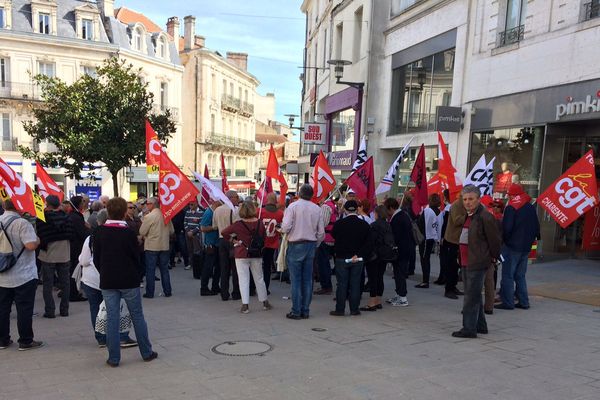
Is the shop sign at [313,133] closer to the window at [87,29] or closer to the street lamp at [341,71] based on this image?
the street lamp at [341,71]

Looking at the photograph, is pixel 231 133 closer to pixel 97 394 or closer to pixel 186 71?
pixel 186 71

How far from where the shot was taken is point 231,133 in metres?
52.3

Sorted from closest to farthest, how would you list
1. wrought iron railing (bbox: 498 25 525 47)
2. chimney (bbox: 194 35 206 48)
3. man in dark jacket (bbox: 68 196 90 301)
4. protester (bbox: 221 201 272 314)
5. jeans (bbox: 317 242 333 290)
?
protester (bbox: 221 201 272 314)
man in dark jacket (bbox: 68 196 90 301)
jeans (bbox: 317 242 333 290)
wrought iron railing (bbox: 498 25 525 47)
chimney (bbox: 194 35 206 48)

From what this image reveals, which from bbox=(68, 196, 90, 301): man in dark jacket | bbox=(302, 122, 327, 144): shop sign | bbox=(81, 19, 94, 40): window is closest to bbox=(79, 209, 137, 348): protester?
bbox=(68, 196, 90, 301): man in dark jacket

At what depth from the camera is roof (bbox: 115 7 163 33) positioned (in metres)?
38.8

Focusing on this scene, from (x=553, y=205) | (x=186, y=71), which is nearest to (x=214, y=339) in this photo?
(x=553, y=205)

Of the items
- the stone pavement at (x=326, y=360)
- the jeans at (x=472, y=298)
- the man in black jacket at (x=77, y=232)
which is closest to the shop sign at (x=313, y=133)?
the man in black jacket at (x=77, y=232)

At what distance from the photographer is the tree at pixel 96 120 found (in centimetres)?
1797

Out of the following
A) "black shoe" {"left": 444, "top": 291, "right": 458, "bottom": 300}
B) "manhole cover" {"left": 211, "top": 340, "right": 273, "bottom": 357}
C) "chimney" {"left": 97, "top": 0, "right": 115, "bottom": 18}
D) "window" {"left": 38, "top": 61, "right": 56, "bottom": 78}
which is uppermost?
"chimney" {"left": 97, "top": 0, "right": 115, "bottom": 18}

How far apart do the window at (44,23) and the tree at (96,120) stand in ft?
59.2

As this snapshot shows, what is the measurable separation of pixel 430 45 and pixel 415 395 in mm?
13269

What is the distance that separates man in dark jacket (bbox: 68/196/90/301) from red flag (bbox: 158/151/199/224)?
130cm

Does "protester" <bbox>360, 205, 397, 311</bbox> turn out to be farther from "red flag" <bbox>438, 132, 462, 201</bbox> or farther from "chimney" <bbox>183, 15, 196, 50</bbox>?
"chimney" <bbox>183, 15, 196, 50</bbox>

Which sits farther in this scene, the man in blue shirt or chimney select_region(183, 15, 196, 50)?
chimney select_region(183, 15, 196, 50)
